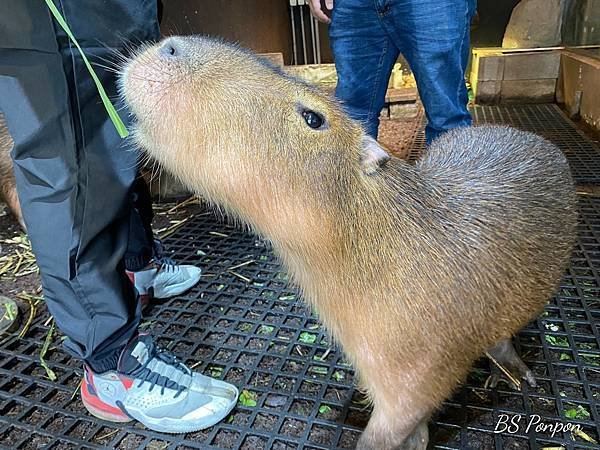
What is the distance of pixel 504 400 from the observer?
5.33 feet

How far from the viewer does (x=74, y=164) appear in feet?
4.38

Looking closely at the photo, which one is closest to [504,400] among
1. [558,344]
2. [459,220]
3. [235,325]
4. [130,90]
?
[558,344]

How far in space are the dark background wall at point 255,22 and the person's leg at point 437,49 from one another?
93.1 inches

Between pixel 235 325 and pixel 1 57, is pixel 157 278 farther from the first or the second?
pixel 1 57

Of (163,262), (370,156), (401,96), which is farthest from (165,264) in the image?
(401,96)

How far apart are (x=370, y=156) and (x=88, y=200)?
2.46 ft

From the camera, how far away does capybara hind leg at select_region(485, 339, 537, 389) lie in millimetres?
1672

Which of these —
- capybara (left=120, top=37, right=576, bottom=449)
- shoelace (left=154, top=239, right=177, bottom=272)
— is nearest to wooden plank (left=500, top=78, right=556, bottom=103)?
capybara (left=120, top=37, right=576, bottom=449)

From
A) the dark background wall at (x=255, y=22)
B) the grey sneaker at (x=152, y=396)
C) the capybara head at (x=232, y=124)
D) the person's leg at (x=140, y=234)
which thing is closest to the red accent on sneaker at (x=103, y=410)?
the grey sneaker at (x=152, y=396)

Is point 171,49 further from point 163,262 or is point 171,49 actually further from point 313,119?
point 163,262

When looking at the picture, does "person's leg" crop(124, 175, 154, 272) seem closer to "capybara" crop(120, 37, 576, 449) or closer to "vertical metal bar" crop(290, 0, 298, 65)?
"capybara" crop(120, 37, 576, 449)

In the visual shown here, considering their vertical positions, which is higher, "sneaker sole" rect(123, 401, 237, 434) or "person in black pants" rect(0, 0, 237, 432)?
"person in black pants" rect(0, 0, 237, 432)

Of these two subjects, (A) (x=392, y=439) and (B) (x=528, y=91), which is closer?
(A) (x=392, y=439)

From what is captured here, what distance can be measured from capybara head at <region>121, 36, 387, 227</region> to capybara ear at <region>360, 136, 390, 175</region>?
6 cm
